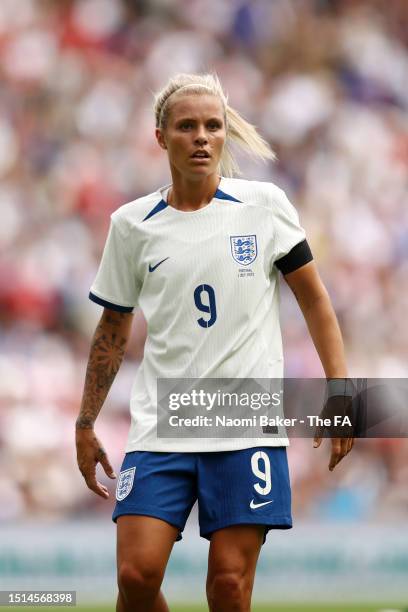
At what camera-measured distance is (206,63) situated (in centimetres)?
1157

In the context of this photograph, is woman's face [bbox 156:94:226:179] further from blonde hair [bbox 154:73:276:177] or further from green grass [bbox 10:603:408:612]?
green grass [bbox 10:603:408:612]

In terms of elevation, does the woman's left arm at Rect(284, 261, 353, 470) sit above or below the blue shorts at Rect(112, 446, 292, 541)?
above

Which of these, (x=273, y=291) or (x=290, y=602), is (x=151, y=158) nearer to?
(x=290, y=602)

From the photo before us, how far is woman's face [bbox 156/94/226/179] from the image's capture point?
14.9ft

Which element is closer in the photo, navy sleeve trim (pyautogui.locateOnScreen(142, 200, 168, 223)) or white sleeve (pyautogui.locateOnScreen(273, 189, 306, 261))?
white sleeve (pyautogui.locateOnScreen(273, 189, 306, 261))

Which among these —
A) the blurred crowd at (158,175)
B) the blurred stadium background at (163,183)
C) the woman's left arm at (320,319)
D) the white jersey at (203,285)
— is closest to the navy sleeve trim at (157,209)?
the white jersey at (203,285)

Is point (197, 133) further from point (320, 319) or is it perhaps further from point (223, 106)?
point (320, 319)

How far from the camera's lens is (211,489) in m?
4.35

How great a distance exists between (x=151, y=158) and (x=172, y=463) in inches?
265

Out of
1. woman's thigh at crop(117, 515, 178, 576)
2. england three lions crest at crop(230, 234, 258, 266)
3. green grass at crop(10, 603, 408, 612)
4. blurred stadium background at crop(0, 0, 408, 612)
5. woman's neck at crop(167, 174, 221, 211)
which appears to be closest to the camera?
woman's thigh at crop(117, 515, 178, 576)

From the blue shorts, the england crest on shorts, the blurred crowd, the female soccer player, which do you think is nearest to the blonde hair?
the female soccer player

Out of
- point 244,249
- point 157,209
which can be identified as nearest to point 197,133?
point 157,209

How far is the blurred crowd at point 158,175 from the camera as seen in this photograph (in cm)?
959

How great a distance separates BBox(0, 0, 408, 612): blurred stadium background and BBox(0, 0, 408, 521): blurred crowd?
15 mm
